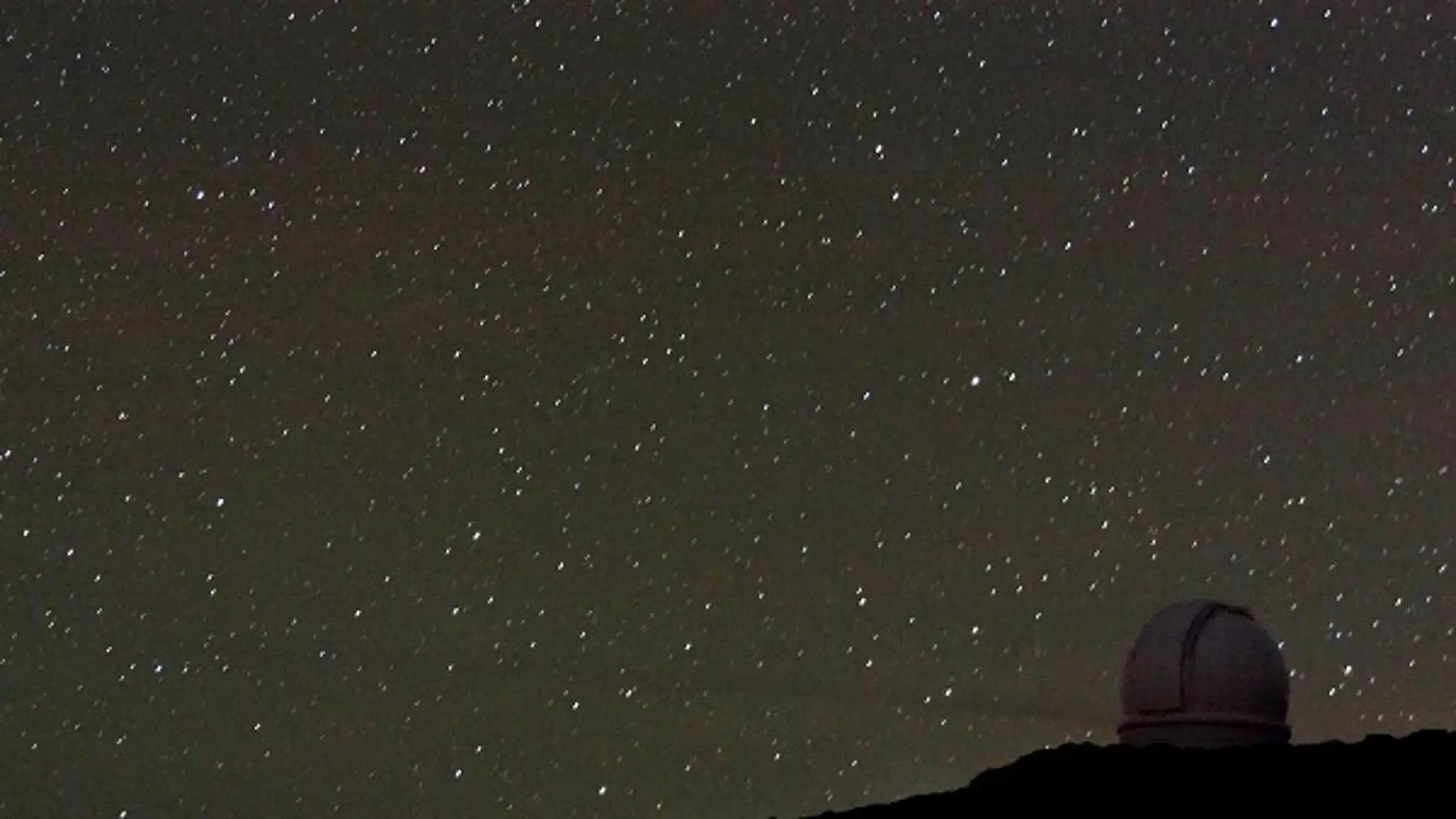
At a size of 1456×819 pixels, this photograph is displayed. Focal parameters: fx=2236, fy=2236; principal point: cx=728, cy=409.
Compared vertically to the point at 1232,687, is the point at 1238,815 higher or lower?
lower

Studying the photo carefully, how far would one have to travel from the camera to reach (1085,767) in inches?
917

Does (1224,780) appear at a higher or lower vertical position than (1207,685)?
lower

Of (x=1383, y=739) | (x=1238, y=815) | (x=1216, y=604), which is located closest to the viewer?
(x=1238, y=815)

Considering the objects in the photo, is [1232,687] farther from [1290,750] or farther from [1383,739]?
[1383,739]

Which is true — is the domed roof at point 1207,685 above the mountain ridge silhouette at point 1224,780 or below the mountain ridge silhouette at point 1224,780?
above

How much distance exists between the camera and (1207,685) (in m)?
21.5

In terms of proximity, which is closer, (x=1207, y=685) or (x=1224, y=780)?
(x=1224, y=780)

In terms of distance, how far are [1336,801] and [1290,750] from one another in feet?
2.30

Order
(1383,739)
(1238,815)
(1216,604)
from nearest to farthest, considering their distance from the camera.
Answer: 1. (1238,815)
2. (1216,604)
3. (1383,739)

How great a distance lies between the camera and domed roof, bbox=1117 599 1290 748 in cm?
2145

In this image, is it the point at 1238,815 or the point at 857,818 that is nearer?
the point at 1238,815

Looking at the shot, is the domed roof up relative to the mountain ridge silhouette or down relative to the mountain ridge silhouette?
up

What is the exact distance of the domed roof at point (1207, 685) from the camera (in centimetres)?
2145

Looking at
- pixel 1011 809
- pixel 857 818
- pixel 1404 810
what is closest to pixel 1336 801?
pixel 1404 810
